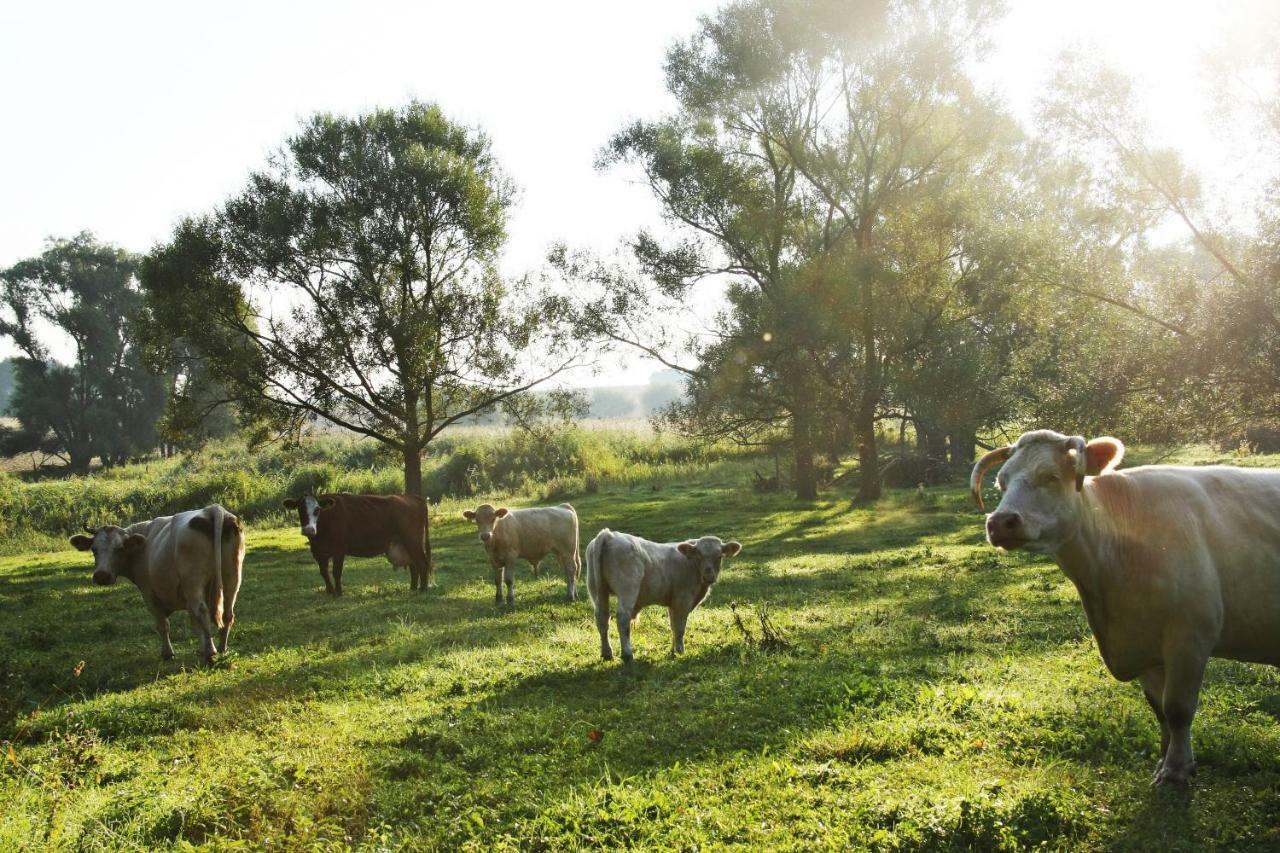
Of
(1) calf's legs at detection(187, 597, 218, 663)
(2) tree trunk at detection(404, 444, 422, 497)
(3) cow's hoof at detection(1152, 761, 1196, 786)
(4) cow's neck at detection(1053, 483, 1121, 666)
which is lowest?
(3) cow's hoof at detection(1152, 761, 1196, 786)

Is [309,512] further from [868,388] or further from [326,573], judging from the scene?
[868,388]

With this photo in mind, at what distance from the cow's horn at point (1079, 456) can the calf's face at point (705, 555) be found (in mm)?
5303

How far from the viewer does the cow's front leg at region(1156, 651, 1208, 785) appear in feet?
17.0

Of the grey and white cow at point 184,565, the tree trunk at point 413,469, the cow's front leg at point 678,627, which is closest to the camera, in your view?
the cow's front leg at point 678,627

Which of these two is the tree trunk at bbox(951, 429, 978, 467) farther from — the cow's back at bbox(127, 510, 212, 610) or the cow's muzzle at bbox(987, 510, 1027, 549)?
the cow's muzzle at bbox(987, 510, 1027, 549)

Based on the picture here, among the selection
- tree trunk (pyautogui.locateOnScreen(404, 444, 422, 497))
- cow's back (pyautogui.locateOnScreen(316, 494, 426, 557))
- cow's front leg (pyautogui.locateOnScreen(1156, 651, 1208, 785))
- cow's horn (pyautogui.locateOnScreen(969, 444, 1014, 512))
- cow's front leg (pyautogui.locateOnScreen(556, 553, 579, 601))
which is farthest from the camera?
tree trunk (pyautogui.locateOnScreen(404, 444, 422, 497))

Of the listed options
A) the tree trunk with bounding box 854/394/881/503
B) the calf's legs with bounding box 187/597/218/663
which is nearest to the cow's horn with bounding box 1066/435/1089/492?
the calf's legs with bounding box 187/597/218/663

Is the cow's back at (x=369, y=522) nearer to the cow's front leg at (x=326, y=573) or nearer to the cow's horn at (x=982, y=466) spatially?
the cow's front leg at (x=326, y=573)

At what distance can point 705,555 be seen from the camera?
10320 millimetres

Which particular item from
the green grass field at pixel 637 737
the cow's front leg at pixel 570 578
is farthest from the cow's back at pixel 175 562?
the cow's front leg at pixel 570 578

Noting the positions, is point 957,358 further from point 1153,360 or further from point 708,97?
point 708,97

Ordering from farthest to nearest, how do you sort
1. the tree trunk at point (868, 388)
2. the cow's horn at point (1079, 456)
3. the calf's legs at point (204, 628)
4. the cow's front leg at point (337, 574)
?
the tree trunk at point (868, 388)
the cow's front leg at point (337, 574)
the calf's legs at point (204, 628)
the cow's horn at point (1079, 456)

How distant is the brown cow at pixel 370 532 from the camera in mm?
17328

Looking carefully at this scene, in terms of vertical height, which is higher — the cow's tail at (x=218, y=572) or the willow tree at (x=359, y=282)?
the willow tree at (x=359, y=282)
